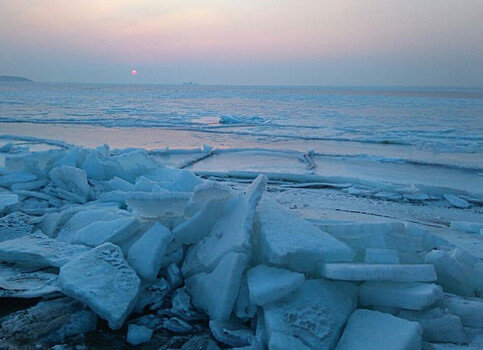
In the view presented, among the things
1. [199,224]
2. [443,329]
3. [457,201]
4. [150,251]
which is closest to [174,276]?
[150,251]

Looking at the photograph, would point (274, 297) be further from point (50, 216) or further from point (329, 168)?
point (329, 168)

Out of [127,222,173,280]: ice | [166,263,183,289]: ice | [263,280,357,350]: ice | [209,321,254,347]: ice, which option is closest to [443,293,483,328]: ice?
[263,280,357,350]: ice

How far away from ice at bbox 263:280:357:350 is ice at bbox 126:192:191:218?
1.30 m

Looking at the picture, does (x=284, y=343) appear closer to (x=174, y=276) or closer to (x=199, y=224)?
(x=174, y=276)

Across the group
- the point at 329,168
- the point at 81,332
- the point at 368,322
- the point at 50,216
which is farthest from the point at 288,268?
the point at 329,168

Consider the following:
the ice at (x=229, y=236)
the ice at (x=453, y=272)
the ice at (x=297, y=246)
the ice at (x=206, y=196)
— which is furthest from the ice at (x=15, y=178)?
the ice at (x=453, y=272)

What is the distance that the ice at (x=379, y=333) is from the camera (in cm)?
204

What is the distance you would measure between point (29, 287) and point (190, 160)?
5375mm

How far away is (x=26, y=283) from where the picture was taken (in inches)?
115

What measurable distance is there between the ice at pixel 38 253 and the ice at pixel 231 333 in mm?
1302

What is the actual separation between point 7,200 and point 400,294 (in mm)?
4117

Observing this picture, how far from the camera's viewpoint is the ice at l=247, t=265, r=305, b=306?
2348 mm

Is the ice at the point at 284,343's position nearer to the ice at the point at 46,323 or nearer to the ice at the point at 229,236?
the ice at the point at 229,236

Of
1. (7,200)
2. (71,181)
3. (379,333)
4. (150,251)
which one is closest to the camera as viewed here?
(379,333)
